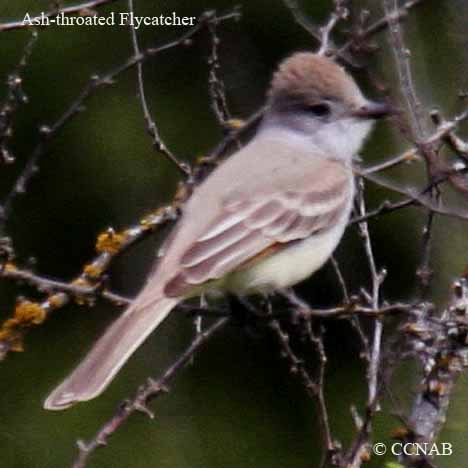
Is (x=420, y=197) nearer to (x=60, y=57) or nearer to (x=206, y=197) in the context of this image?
(x=206, y=197)

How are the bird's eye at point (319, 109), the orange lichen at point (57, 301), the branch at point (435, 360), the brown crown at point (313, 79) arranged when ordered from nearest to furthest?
the branch at point (435, 360), the orange lichen at point (57, 301), the brown crown at point (313, 79), the bird's eye at point (319, 109)

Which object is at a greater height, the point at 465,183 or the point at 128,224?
the point at 465,183

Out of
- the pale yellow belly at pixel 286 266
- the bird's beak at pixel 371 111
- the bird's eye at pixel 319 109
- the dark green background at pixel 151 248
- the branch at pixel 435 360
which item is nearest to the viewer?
the branch at pixel 435 360

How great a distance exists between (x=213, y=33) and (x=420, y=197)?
118cm

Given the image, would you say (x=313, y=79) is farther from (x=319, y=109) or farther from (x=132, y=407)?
(x=132, y=407)

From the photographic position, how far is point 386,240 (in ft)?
33.7

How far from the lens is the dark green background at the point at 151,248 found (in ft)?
32.3

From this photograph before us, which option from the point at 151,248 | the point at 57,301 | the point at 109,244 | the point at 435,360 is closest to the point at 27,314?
the point at 57,301

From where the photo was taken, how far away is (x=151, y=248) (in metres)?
9.55

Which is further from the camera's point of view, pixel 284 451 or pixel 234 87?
pixel 284 451

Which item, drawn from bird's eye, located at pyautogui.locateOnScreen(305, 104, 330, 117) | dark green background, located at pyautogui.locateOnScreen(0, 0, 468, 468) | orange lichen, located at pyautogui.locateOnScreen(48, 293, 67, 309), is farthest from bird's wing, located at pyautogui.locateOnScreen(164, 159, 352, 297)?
dark green background, located at pyautogui.locateOnScreen(0, 0, 468, 468)

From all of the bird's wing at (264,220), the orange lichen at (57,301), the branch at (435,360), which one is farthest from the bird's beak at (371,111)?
the orange lichen at (57,301)

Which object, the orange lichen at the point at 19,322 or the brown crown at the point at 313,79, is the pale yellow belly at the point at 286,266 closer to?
the brown crown at the point at 313,79

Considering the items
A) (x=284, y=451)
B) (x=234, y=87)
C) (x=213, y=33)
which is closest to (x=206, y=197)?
(x=213, y=33)
